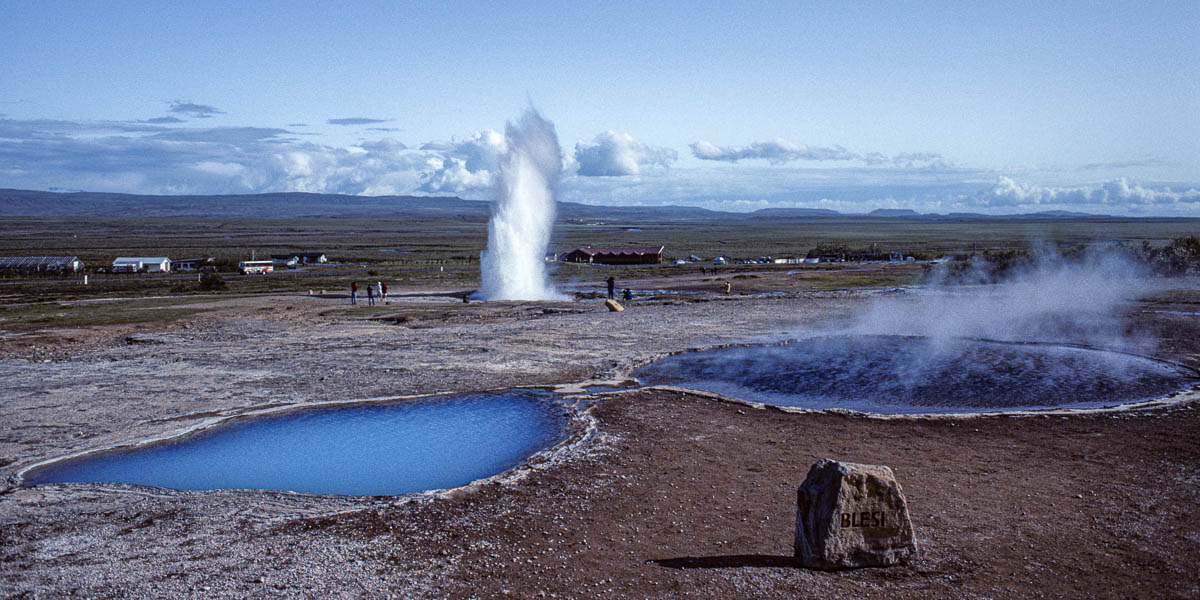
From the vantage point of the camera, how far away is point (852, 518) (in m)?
8.43

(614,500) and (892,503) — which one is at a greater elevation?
(892,503)

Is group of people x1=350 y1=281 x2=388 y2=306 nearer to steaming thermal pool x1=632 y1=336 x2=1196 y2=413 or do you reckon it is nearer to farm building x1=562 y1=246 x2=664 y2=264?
steaming thermal pool x1=632 y1=336 x2=1196 y2=413

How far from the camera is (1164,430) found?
580 inches

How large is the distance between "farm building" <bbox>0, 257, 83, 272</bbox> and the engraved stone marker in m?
66.8

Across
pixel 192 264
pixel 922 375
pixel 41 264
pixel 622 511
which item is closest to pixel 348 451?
pixel 622 511

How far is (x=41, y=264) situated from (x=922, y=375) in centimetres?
6335

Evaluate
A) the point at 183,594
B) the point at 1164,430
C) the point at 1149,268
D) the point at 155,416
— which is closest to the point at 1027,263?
the point at 1149,268

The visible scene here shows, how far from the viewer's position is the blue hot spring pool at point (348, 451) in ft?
43.0

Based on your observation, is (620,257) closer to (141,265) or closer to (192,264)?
(192,264)

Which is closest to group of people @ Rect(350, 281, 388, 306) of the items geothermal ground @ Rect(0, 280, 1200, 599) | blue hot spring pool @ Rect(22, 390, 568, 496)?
A: geothermal ground @ Rect(0, 280, 1200, 599)

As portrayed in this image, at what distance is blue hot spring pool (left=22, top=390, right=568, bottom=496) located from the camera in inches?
516

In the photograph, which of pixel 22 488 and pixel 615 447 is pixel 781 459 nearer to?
pixel 615 447

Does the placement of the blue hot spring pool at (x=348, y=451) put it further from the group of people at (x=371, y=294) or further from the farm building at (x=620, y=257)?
the farm building at (x=620, y=257)

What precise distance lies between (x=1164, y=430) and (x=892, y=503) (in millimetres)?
9071
